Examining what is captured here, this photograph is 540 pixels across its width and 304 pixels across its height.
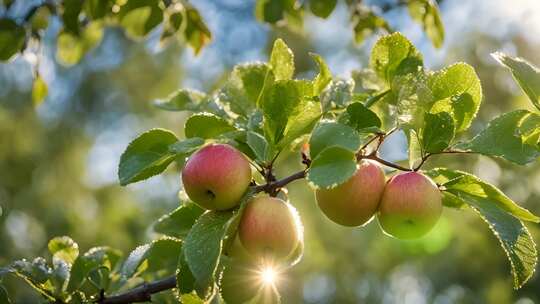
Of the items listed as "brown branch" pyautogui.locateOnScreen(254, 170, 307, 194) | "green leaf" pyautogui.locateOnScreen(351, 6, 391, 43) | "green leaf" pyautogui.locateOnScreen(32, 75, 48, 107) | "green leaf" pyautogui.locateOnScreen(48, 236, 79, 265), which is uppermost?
"brown branch" pyautogui.locateOnScreen(254, 170, 307, 194)

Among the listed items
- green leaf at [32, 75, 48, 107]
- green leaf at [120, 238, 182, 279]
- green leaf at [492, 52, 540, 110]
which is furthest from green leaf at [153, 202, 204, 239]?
green leaf at [32, 75, 48, 107]

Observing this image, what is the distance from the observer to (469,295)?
7.47 metres

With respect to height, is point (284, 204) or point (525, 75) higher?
A: point (525, 75)

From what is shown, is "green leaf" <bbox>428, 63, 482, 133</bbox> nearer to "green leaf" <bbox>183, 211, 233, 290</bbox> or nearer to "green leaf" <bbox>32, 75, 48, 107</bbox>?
"green leaf" <bbox>183, 211, 233, 290</bbox>

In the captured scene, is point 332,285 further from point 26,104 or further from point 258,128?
point 258,128

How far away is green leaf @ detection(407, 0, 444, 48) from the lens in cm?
178

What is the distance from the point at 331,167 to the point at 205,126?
25 cm

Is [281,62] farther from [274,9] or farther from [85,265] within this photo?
[274,9]

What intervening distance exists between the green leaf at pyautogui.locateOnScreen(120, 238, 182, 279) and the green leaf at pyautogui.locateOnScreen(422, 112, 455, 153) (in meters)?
0.47

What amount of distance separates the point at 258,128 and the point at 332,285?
7909mm

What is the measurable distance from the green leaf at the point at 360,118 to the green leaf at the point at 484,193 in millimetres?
147

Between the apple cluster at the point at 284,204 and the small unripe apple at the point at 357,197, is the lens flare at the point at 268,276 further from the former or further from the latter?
the small unripe apple at the point at 357,197

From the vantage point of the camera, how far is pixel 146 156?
1016mm

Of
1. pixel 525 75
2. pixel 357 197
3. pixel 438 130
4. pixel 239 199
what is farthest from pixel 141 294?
pixel 525 75
